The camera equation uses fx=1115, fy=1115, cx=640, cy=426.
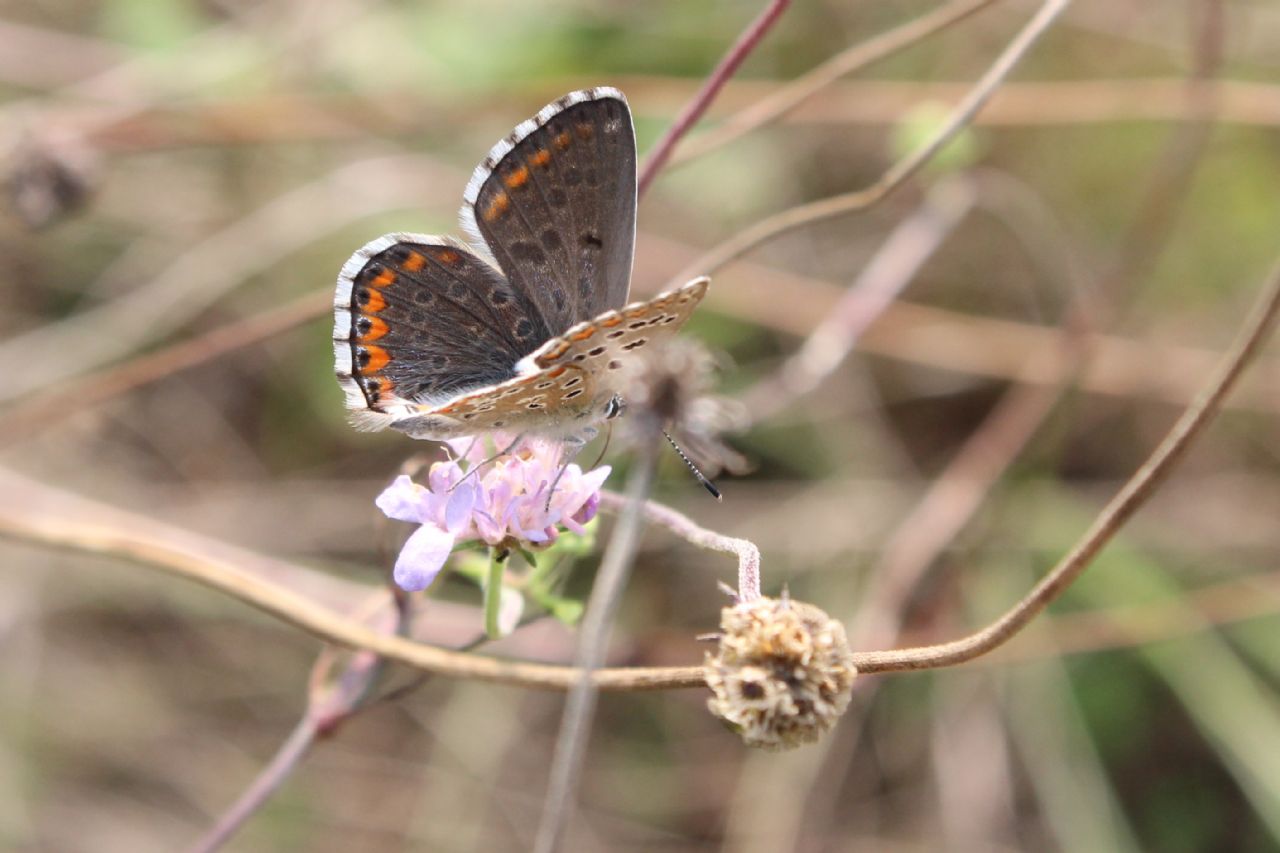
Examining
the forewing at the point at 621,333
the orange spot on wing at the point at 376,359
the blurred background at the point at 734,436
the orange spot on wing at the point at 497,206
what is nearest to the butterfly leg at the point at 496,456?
the forewing at the point at 621,333

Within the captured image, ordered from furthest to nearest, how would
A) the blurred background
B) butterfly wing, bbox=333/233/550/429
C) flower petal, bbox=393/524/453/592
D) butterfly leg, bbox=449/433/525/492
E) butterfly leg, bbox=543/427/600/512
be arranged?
the blurred background
butterfly wing, bbox=333/233/550/429
butterfly leg, bbox=543/427/600/512
butterfly leg, bbox=449/433/525/492
flower petal, bbox=393/524/453/592

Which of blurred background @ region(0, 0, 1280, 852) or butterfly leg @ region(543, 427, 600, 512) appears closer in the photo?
butterfly leg @ region(543, 427, 600, 512)

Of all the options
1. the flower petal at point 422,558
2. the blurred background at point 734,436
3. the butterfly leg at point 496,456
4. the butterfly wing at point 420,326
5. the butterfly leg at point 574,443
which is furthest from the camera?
the blurred background at point 734,436

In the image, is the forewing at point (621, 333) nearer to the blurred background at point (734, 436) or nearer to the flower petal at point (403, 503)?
the flower petal at point (403, 503)

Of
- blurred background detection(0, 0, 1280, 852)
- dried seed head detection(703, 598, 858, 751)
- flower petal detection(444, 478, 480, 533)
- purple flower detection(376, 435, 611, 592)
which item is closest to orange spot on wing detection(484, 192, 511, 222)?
purple flower detection(376, 435, 611, 592)

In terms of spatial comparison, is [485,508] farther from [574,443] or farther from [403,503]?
[574,443]

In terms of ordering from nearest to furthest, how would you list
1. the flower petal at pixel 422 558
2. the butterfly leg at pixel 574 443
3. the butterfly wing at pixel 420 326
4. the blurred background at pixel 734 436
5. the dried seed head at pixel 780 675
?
the dried seed head at pixel 780 675 < the flower petal at pixel 422 558 < the butterfly leg at pixel 574 443 < the butterfly wing at pixel 420 326 < the blurred background at pixel 734 436

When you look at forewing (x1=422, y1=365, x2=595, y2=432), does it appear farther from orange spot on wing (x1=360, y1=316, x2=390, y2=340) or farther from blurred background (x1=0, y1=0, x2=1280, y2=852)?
blurred background (x1=0, y1=0, x2=1280, y2=852)
